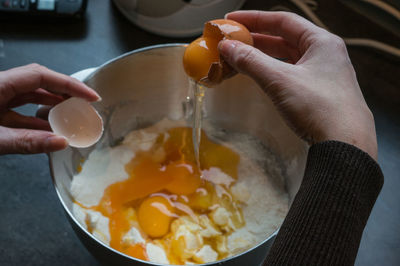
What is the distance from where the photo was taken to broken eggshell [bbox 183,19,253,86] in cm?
89

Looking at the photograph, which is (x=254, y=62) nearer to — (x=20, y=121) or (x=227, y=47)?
(x=227, y=47)

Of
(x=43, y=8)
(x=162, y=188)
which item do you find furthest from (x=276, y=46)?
(x=43, y=8)

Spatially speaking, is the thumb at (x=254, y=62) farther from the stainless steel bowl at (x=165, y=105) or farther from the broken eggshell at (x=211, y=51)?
the stainless steel bowl at (x=165, y=105)

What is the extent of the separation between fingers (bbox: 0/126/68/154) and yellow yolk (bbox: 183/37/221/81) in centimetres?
34

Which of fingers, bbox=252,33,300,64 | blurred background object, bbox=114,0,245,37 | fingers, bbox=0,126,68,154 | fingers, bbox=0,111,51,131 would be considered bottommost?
fingers, bbox=0,111,51,131

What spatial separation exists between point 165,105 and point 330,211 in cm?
78

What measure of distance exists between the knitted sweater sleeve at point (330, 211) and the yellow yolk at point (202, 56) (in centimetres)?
33

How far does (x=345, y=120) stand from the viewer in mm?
732

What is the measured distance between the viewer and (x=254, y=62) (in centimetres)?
79

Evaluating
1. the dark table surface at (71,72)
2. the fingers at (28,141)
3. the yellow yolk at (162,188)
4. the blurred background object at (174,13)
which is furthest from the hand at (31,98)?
the blurred background object at (174,13)

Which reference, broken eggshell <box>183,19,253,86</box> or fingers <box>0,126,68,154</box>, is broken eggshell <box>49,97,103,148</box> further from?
broken eggshell <box>183,19,253,86</box>

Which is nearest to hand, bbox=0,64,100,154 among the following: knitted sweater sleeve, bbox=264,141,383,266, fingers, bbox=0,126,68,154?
fingers, bbox=0,126,68,154

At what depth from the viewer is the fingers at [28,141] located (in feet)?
2.84

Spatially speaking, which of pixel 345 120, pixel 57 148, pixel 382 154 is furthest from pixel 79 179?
pixel 382 154
